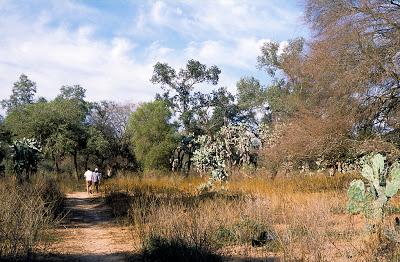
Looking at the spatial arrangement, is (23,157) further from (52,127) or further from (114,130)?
(114,130)

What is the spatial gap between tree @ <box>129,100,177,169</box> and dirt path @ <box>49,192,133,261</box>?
77.2ft

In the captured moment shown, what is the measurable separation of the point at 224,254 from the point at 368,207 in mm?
3039

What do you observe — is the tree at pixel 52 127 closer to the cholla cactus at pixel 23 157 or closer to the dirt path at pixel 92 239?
the cholla cactus at pixel 23 157

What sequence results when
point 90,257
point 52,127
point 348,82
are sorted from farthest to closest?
point 52,127 < point 348,82 < point 90,257

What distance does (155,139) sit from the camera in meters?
40.1

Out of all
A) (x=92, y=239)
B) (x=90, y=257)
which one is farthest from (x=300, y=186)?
(x=90, y=257)

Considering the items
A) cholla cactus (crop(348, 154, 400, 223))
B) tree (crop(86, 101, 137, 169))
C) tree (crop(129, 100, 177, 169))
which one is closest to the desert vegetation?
cholla cactus (crop(348, 154, 400, 223))

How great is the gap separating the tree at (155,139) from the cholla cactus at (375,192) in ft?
100

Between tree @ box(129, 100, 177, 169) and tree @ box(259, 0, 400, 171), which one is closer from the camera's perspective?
tree @ box(259, 0, 400, 171)

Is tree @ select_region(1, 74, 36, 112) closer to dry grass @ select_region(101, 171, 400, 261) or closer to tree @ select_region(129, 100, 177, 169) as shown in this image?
tree @ select_region(129, 100, 177, 169)

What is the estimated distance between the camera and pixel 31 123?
39.1 metres

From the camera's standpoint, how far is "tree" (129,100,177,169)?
39.6 meters

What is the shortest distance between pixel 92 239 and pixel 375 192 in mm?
6450

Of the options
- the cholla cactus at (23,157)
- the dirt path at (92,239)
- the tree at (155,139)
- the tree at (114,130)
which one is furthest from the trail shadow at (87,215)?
the tree at (114,130)
